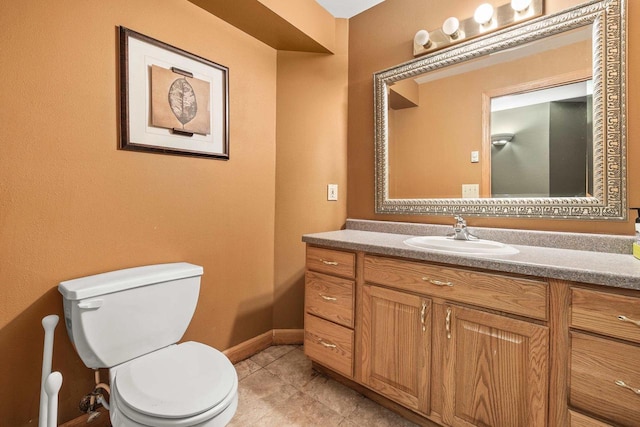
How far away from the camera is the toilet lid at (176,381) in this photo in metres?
0.93

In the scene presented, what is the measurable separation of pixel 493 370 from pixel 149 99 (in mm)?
1935

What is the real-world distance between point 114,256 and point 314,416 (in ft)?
4.06

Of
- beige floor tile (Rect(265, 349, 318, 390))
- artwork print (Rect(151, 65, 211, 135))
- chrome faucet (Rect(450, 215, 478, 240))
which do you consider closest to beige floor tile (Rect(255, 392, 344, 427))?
beige floor tile (Rect(265, 349, 318, 390))

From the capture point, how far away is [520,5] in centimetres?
145

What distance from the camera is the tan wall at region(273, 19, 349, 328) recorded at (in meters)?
2.16

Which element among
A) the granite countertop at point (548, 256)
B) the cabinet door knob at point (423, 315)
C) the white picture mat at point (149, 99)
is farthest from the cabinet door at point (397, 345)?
the white picture mat at point (149, 99)

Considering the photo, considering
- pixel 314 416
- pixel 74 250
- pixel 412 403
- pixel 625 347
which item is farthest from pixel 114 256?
pixel 625 347

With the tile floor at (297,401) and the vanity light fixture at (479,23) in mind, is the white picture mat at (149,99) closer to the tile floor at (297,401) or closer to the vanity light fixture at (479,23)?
the vanity light fixture at (479,23)

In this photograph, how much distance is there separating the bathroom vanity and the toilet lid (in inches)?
27.5

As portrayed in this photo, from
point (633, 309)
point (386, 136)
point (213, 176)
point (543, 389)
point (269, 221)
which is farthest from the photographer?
point (269, 221)

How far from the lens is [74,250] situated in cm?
129

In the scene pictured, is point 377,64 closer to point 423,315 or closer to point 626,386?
point 423,315

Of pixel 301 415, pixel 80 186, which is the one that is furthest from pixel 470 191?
pixel 80 186

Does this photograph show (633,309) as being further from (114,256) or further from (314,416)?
(114,256)
